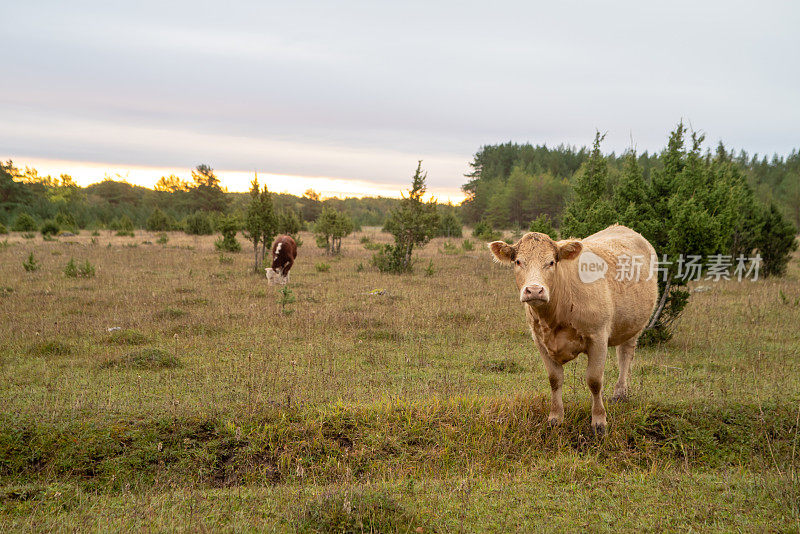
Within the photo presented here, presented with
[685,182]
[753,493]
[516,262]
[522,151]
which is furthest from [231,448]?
[522,151]

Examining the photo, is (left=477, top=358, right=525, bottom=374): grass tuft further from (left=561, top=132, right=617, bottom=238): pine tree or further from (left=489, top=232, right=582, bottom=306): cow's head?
(left=561, top=132, right=617, bottom=238): pine tree

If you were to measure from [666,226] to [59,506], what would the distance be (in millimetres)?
12029

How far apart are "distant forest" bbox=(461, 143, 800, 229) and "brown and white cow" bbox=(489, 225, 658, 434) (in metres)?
50.0

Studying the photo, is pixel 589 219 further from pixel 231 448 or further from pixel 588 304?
pixel 231 448

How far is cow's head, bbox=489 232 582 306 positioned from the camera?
5449mm

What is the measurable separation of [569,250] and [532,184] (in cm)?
7441

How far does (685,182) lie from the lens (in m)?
11.0

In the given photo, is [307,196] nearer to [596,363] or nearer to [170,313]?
[170,313]

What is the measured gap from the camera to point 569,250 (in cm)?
574

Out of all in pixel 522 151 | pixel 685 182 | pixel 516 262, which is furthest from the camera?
pixel 522 151

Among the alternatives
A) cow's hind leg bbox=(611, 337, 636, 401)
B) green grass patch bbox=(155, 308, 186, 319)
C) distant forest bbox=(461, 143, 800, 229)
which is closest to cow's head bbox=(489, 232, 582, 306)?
cow's hind leg bbox=(611, 337, 636, 401)

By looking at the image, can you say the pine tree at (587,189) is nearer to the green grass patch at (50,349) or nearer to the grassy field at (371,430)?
the grassy field at (371,430)

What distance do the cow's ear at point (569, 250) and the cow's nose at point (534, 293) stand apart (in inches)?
37.5

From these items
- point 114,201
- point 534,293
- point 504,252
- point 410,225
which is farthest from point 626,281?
point 114,201
